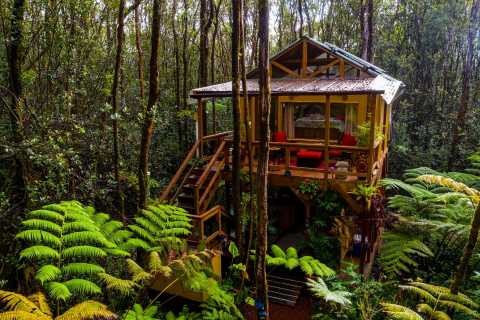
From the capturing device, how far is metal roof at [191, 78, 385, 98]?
802 cm

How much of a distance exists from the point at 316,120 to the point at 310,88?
3.71m

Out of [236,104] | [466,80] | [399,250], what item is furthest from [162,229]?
[466,80]

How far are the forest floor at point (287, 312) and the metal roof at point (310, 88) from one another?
5.20 meters

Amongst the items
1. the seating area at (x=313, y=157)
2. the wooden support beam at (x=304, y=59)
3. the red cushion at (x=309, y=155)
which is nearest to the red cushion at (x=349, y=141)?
the seating area at (x=313, y=157)

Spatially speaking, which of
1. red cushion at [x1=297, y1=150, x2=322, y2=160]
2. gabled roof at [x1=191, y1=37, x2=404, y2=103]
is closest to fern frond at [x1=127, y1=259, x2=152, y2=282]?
gabled roof at [x1=191, y1=37, x2=404, y2=103]

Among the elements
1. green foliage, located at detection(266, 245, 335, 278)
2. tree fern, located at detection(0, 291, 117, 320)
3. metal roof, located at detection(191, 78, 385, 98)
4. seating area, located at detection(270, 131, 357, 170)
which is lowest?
green foliage, located at detection(266, 245, 335, 278)

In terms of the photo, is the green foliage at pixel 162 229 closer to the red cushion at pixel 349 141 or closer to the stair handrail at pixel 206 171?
the stair handrail at pixel 206 171

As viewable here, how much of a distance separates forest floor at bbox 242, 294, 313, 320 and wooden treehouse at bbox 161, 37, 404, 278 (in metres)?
1.75

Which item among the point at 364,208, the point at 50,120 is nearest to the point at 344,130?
the point at 364,208

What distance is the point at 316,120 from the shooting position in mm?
12422

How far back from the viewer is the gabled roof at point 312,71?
978 centimetres

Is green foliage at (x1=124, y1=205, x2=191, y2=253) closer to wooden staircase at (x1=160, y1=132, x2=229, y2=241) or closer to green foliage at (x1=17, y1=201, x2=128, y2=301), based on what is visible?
green foliage at (x1=17, y1=201, x2=128, y2=301)

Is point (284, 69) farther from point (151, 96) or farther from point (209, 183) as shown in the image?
point (151, 96)

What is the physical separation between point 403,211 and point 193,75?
19.6 meters
